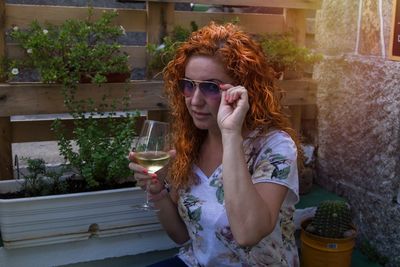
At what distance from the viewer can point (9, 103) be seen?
9.36 ft

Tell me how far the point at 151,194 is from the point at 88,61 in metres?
1.15

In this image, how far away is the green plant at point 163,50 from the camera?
10.3 feet

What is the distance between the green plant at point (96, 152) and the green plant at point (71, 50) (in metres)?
0.18

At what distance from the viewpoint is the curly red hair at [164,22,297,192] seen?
75.8 inches

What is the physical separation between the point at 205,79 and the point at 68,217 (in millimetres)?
1236

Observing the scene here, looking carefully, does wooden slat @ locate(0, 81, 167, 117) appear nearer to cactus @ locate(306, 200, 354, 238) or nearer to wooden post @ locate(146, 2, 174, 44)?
wooden post @ locate(146, 2, 174, 44)

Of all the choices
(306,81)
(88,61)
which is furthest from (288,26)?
(88,61)

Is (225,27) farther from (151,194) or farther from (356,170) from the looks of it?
(356,170)

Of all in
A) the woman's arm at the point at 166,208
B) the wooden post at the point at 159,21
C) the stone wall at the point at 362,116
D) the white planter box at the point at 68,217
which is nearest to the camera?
the woman's arm at the point at 166,208

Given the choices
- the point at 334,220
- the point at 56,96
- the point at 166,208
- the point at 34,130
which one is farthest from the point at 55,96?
the point at 334,220

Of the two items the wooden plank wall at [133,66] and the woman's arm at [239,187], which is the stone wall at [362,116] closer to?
the wooden plank wall at [133,66]

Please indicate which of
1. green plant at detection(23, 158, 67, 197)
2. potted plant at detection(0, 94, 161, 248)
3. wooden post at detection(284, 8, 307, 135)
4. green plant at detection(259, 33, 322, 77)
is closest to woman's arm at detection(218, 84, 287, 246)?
potted plant at detection(0, 94, 161, 248)

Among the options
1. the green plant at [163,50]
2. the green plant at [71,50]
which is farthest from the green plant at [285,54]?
the green plant at [71,50]

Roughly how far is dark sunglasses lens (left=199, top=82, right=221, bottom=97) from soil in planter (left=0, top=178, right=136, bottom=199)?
3.89 feet
